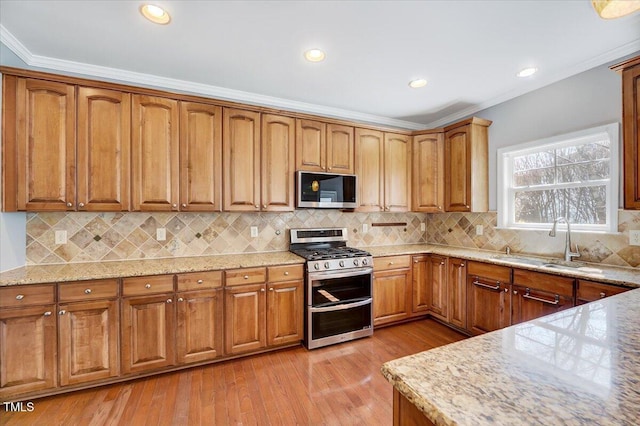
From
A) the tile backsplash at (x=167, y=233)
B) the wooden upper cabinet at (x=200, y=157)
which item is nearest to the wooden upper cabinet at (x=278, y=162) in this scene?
the tile backsplash at (x=167, y=233)

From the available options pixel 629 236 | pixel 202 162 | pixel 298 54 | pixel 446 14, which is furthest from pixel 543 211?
pixel 202 162

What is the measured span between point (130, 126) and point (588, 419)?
121 inches

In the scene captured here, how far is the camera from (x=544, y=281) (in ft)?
7.48

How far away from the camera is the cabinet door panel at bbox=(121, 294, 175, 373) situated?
2160 millimetres

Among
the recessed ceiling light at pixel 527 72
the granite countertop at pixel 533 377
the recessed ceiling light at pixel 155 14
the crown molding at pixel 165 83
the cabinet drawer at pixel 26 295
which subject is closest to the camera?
the granite countertop at pixel 533 377

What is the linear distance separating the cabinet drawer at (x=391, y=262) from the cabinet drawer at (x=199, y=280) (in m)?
1.70

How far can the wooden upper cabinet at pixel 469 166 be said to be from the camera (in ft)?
10.5

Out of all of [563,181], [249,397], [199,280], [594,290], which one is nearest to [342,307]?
[249,397]

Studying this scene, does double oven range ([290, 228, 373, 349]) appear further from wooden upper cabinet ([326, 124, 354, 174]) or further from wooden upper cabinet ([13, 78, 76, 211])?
wooden upper cabinet ([13, 78, 76, 211])

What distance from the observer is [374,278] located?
3131mm

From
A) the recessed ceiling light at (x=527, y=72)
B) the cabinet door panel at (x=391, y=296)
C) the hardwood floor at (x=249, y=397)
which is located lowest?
the hardwood floor at (x=249, y=397)

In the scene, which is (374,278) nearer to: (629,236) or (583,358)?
(629,236)

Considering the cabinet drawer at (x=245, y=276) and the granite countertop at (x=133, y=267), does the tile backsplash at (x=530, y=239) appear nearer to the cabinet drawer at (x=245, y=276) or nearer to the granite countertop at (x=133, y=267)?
the granite countertop at (x=133, y=267)

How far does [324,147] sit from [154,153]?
1.70 m
